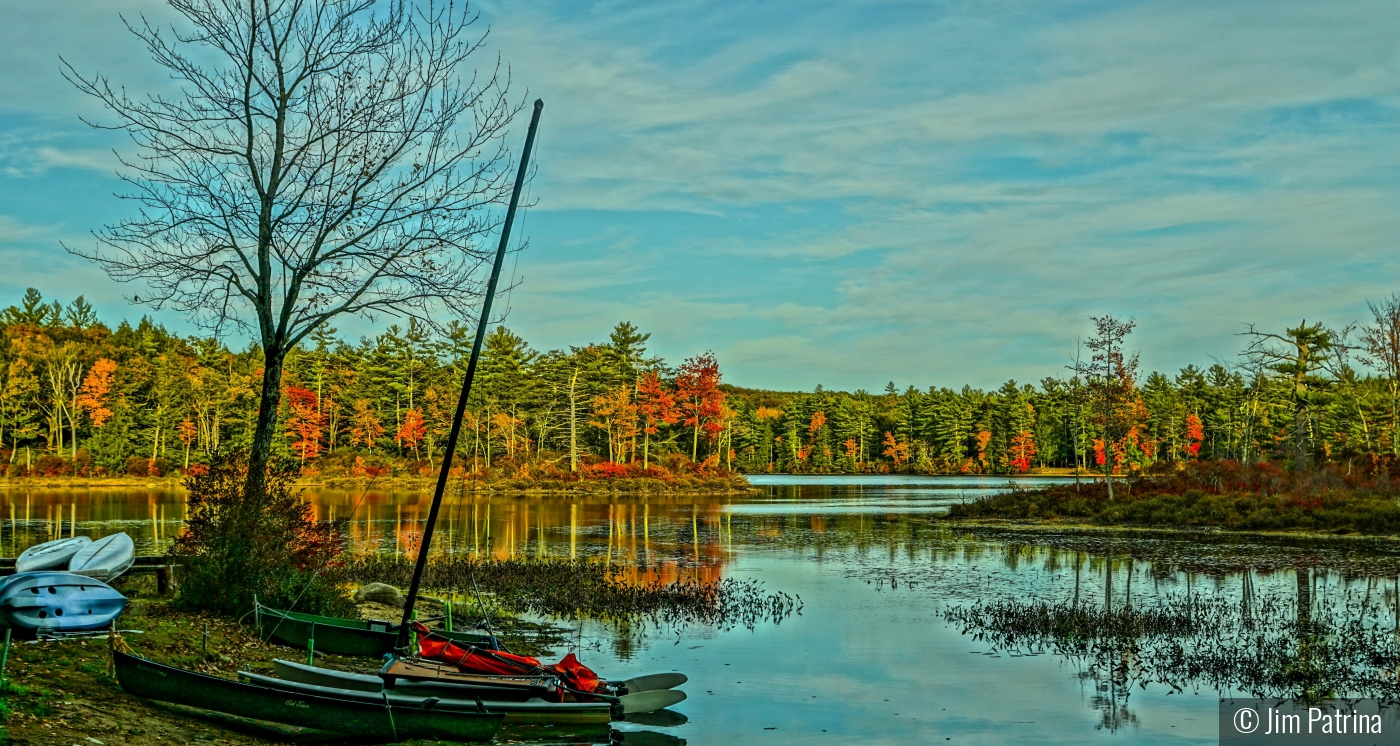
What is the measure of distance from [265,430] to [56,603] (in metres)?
5.12

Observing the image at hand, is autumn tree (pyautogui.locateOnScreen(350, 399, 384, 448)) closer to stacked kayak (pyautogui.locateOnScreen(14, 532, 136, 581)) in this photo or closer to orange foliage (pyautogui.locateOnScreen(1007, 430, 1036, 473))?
stacked kayak (pyautogui.locateOnScreen(14, 532, 136, 581))

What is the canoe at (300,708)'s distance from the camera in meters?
9.45

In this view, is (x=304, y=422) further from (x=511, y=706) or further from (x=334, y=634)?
(x=511, y=706)

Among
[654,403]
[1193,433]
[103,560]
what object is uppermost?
[654,403]

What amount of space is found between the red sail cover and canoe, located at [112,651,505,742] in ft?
3.49

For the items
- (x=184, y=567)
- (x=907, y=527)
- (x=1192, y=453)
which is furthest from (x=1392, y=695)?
(x=1192, y=453)

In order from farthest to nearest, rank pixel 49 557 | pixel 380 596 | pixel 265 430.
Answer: pixel 380 596 < pixel 265 430 < pixel 49 557

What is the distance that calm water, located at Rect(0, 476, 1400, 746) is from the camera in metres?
12.2

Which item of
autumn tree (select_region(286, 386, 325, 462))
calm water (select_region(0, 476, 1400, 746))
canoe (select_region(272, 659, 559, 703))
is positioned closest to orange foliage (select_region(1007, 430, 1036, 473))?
calm water (select_region(0, 476, 1400, 746))

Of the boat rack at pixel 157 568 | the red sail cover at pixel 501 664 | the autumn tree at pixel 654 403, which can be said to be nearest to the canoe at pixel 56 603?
the red sail cover at pixel 501 664

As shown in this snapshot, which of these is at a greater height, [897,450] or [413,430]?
[413,430]

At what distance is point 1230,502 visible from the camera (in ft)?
121

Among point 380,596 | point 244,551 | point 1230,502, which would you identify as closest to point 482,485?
point 1230,502

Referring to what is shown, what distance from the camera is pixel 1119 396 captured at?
42000 mm
